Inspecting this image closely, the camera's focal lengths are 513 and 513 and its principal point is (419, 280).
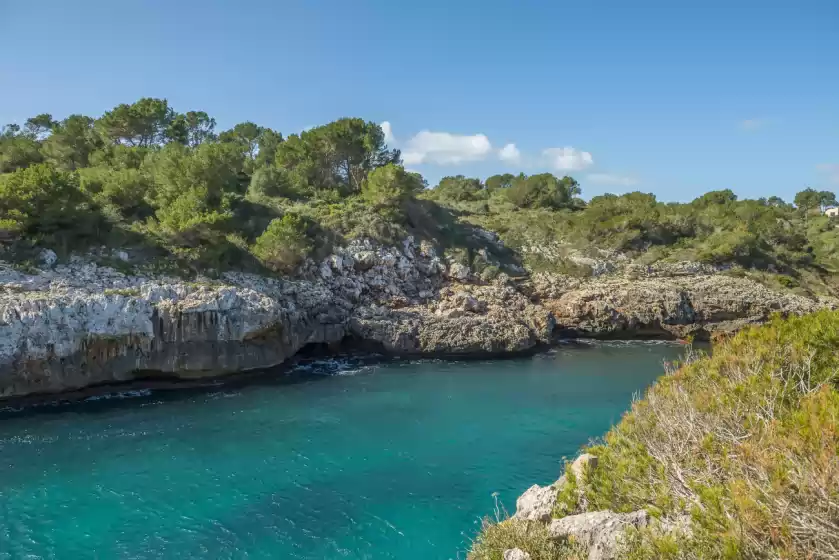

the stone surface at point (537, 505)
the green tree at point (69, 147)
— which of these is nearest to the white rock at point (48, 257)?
the green tree at point (69, 147)

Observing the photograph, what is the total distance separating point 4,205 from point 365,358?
2030 cm

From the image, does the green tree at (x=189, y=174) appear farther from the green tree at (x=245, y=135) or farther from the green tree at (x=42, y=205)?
the green tree at (x=245, y=135)

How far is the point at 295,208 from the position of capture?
39781mm

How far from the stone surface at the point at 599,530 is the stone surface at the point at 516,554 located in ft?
2.23

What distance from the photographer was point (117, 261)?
27359mm

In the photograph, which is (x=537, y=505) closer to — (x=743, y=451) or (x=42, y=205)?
(x=743, y=451)

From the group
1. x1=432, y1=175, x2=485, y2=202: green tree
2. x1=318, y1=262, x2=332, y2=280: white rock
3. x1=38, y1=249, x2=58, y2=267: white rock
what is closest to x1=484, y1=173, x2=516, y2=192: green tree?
x1=432, y1=175, x2=485, y2=202: green tree

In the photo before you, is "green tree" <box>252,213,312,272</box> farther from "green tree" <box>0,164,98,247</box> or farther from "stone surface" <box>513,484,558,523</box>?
"stone surface" <box>513,484,558,523</box>

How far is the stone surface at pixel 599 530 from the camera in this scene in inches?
303

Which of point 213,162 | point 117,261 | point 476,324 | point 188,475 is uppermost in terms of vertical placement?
point 213,162

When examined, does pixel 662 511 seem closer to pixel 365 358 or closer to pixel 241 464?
pixel 241 464

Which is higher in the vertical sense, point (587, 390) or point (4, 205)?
point (4, 205)

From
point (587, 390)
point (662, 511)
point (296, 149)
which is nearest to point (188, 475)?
point (662, 511)

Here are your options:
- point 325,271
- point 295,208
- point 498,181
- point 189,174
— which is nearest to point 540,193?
A: point 498,181
